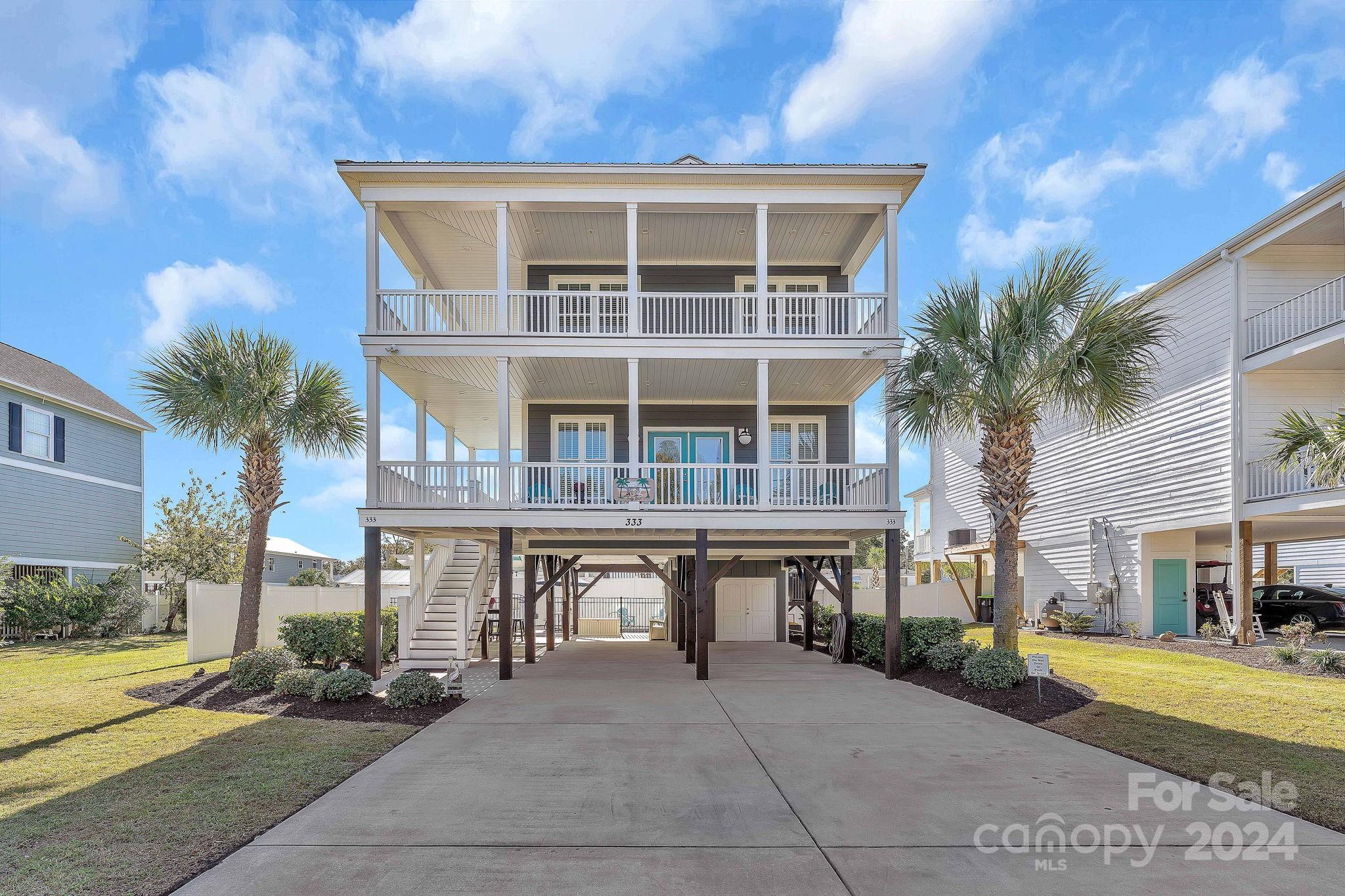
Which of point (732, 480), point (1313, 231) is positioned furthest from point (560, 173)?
point (1313, 231)

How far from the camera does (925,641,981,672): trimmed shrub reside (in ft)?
42.1

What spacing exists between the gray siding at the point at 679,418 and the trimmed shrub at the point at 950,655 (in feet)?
18.2

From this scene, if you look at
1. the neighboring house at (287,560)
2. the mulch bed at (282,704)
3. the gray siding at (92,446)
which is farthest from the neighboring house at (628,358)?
the neighboring house at (287,560)

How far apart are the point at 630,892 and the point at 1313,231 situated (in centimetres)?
2004

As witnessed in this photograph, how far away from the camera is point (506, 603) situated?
13.4 m

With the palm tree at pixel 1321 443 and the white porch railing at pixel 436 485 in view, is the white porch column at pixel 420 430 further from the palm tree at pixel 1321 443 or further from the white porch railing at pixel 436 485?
the palm tree at pixel 1321 443

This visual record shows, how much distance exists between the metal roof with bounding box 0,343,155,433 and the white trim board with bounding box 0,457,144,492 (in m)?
1.94

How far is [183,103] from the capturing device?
17297 millimetres

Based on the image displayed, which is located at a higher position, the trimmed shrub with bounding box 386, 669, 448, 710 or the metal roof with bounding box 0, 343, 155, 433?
the metal roof with bounding box 0, 343, 155, 433

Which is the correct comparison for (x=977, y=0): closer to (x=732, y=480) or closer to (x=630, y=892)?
(x=732, y=480)

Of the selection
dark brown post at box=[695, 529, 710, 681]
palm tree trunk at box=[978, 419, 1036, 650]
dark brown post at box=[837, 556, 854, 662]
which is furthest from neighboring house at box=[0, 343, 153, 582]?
palm tree trunk at box=[978, 419, 1036, 650]

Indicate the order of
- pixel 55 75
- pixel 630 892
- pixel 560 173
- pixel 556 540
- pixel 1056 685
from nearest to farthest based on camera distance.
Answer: pixel 630 892 < pixel 1056 685 < pixel 560 173 < pixel 556 540 < pixel 55 75

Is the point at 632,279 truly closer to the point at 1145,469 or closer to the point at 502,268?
the point at 502,268

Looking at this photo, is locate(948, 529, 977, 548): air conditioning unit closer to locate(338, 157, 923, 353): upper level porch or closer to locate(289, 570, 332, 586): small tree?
locate(338, 157, 923, 353): upper level porch
